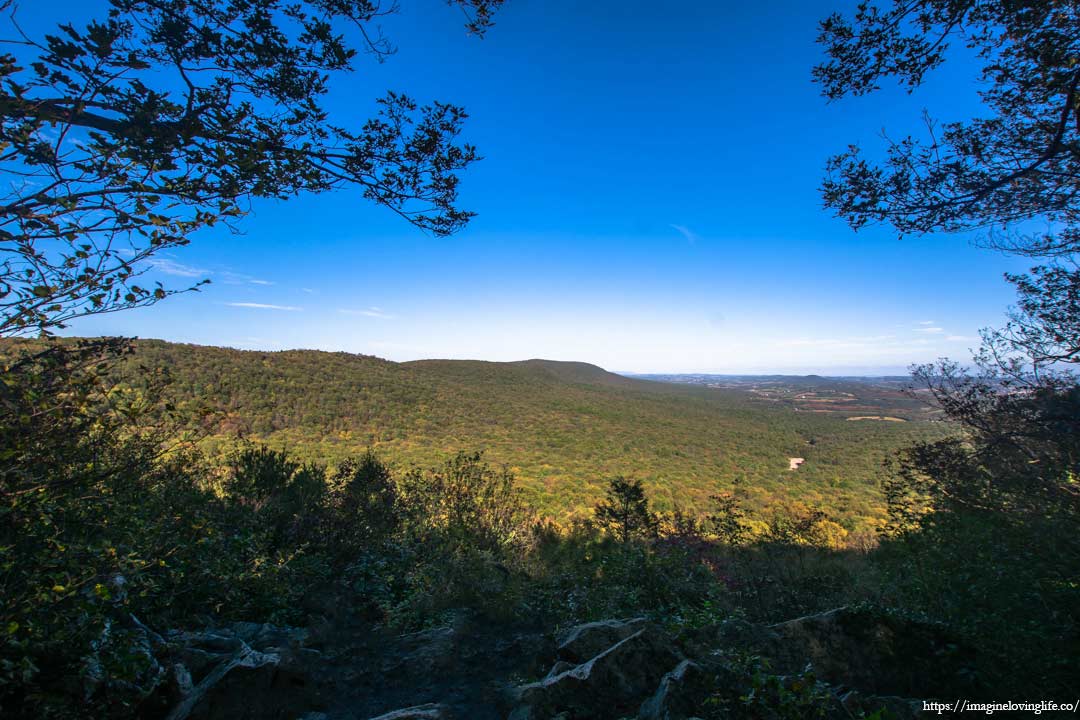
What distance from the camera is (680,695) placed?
292 centimetres

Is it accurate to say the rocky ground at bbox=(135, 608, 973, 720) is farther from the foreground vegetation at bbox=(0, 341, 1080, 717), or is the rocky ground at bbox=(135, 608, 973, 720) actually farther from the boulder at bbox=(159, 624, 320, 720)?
the foreground vegetation at bbox=(0, 341, 1080, 717)

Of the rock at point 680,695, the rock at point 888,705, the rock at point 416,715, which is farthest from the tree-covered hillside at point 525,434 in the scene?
the rock at point 680,695

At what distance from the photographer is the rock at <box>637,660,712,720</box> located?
280cm

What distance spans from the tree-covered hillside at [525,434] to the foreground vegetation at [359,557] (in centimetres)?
854

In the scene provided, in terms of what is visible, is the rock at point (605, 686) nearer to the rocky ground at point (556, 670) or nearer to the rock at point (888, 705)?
the rocky ground at point (556, 670)

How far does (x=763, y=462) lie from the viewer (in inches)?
1593

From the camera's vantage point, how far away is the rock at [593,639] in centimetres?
418

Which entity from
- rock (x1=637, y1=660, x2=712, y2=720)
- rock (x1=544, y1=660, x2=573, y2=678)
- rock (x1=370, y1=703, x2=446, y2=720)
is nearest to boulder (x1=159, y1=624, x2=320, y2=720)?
rock (x1=370, y1=703, x2=446, y2=720)

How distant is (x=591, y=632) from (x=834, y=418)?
9108 centimetres

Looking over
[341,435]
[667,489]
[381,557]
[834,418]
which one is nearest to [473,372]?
[341,435]

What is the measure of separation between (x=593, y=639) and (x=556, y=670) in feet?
2.02

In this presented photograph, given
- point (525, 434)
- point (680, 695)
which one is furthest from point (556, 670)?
point (525, 434)

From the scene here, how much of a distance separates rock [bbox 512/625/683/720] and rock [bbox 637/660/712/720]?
0.28 meters

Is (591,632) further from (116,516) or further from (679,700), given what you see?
(116,516)
